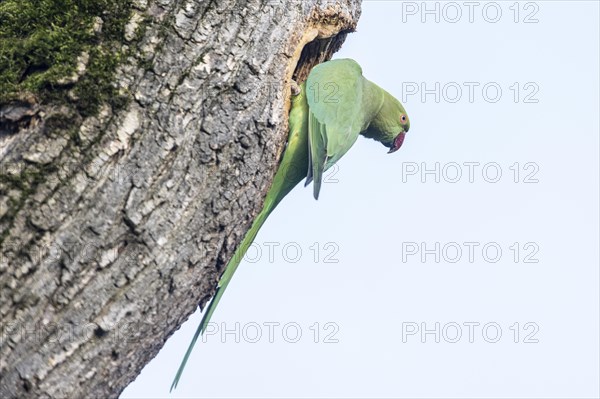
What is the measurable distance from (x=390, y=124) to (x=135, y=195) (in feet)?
11.1

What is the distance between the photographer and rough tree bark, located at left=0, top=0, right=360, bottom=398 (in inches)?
95.4

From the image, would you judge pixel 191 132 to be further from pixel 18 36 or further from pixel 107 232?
pixel 18 36

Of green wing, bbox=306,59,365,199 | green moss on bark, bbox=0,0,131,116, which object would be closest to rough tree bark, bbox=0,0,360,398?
green moss on bark, bbox=0,0,131,116

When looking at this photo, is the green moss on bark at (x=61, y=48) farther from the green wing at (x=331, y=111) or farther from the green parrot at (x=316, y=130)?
the green wing at (x=331, y=111)

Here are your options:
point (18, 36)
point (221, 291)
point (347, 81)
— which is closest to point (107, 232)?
point (18, 36)

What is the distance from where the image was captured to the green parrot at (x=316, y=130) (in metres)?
4.18

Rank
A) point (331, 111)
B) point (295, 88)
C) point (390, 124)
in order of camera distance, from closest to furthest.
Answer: point (295, 88) → point (331, 111) → point (390, 124)

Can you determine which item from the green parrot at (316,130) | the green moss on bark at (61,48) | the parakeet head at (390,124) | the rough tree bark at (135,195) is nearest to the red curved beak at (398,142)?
the parakeet head at (390,124)

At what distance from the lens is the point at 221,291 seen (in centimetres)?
372

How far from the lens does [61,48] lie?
2689 mm

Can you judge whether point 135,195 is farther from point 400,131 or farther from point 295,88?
point 400,131

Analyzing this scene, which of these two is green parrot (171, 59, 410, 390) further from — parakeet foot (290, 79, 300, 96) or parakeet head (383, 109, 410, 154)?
parakeet head (383, 109, 410, 154)

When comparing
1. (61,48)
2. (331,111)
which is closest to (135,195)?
(61,48)

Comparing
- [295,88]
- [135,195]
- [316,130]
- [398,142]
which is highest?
[295,88]
